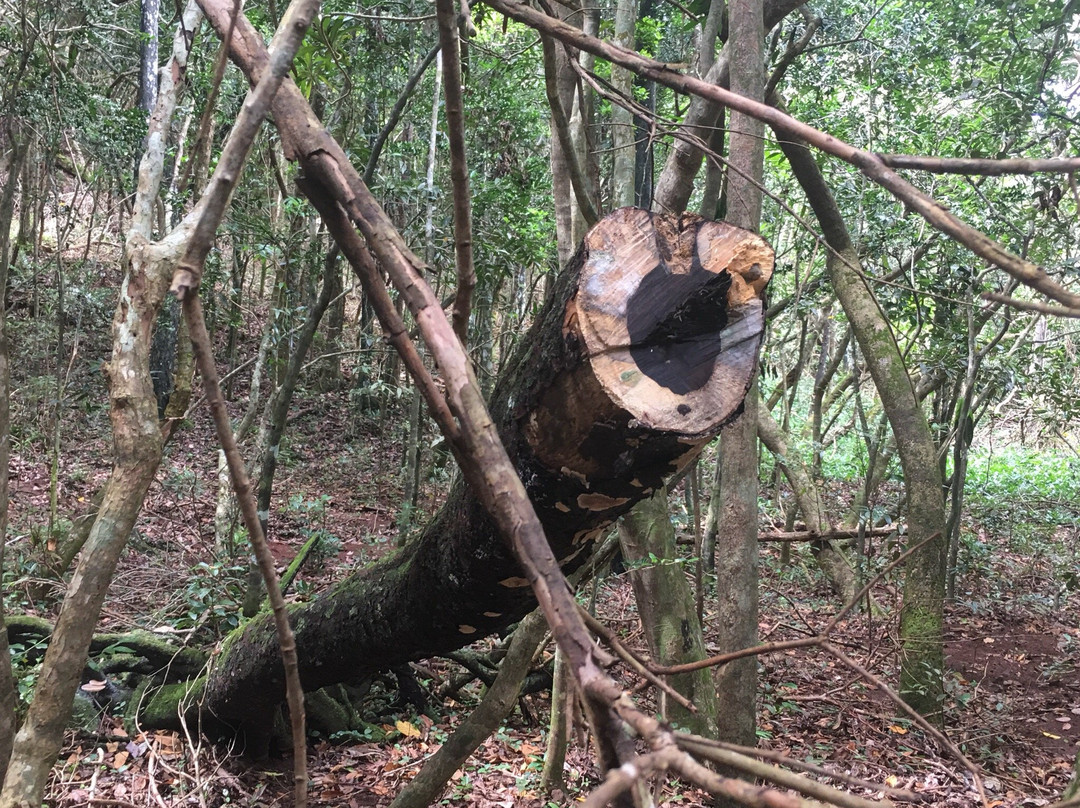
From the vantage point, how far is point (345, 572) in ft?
20.9

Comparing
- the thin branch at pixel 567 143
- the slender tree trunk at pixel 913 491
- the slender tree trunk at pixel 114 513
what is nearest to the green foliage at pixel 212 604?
the slender tree trunk at pixel 114 513

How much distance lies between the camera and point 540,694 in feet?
16.5

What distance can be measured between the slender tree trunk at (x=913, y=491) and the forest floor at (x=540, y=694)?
218 mm

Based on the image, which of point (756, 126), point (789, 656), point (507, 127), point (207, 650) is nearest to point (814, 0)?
point (507, 127)

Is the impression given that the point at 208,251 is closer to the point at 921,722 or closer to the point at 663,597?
the point at 921,722

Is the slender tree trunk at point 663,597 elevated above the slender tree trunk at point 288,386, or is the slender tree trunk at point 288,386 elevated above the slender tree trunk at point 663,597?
the slender tree trunk at point 288,386

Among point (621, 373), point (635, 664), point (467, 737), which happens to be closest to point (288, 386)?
point (467, 737)

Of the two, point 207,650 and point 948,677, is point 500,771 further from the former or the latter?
point 948,677

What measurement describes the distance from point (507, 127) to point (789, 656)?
22.9 feet

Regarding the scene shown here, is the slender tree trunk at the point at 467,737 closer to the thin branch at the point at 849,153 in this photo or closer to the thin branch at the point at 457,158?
the thin branch at the point at 457,158

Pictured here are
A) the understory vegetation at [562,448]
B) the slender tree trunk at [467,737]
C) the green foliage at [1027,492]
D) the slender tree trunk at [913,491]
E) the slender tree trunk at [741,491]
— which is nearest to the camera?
the understory vegetation at [562,448]

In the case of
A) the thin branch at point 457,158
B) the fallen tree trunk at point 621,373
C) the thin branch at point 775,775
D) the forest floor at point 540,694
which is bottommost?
the forest floor at point 540,694

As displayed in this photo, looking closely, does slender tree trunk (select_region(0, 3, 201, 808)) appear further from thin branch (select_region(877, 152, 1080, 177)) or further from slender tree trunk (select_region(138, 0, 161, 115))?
slender tree trunk (select_region(138, 0, 161, 115))

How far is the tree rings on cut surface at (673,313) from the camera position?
1.58m
